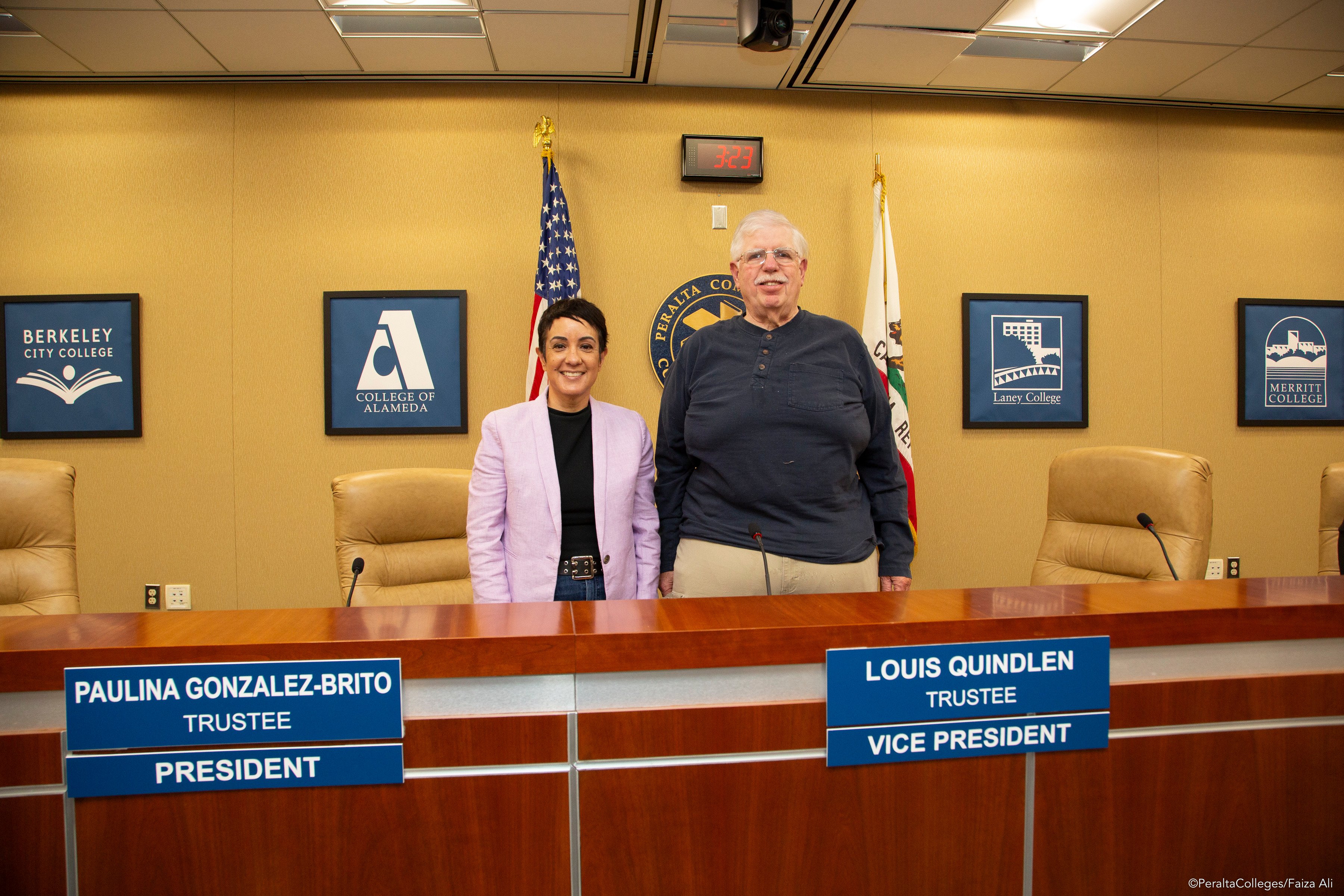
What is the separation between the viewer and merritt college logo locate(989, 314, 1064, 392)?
3535 millimetres

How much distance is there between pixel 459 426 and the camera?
132 inches

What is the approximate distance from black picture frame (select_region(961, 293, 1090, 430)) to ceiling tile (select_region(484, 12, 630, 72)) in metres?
2.04

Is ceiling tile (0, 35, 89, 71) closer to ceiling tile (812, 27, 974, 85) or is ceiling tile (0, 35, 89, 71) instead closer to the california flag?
ceiling tile (812, 27, 974, 85)

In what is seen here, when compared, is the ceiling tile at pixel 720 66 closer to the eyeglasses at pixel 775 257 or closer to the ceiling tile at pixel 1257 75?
A: the eyeglasses at pixel 775 257

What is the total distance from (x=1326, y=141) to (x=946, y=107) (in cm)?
216

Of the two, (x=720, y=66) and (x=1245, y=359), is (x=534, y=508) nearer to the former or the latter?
(x=720, y=66)

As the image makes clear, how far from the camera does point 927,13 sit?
280 cm

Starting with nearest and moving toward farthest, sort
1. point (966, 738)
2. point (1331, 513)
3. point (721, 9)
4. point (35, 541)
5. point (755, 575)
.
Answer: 1. point (966, 738)
2. point (755, 575)
3. point (35, 541)
4. point (1331, 513)
5. point (721, 9)

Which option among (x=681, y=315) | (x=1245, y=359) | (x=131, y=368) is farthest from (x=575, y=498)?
(x=1245, y=359)

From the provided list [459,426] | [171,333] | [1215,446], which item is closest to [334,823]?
[459,426]

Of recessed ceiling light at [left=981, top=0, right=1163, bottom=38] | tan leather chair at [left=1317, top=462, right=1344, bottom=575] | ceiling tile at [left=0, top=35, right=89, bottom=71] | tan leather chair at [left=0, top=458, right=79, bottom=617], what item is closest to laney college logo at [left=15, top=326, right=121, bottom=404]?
ceiling tile at [left=0, top=35, right=89, bottom=71]

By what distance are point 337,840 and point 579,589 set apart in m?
0.76

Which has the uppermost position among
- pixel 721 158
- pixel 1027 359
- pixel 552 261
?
pixel 721 158

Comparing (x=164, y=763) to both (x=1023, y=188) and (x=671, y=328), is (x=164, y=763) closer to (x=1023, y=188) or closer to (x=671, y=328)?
(x=671, y=328)
